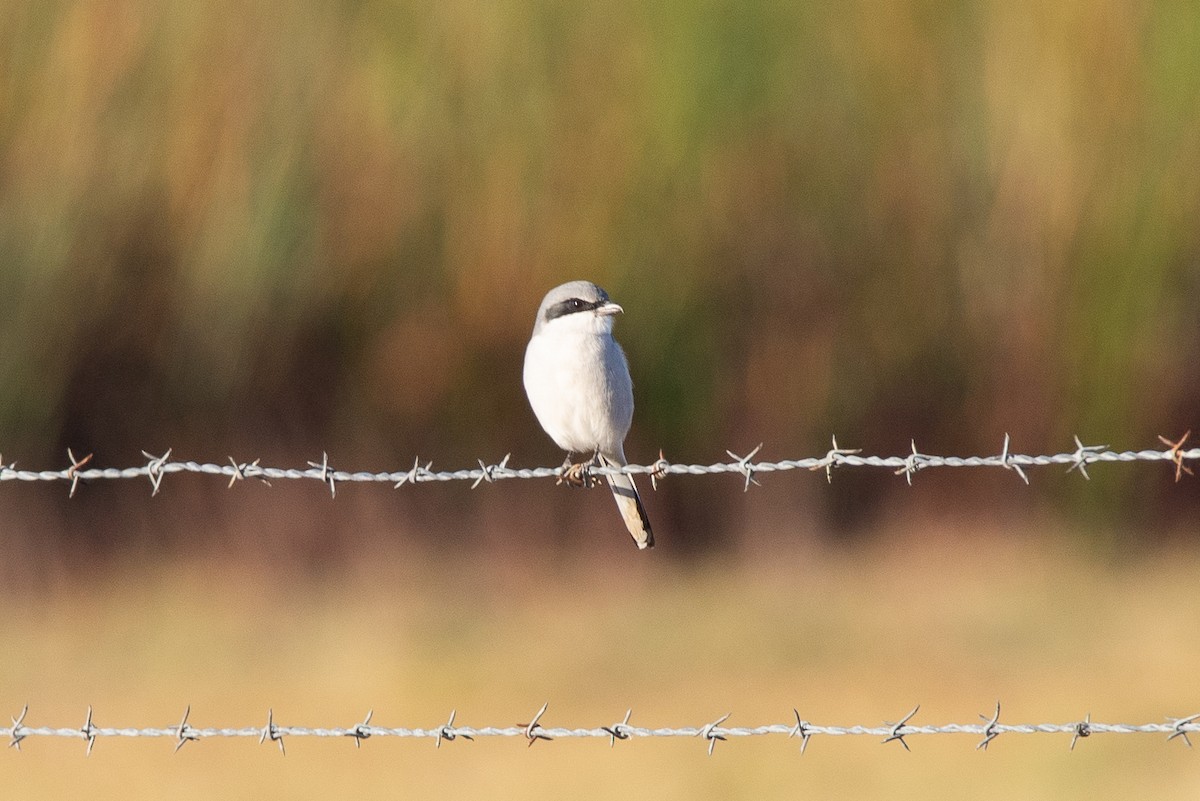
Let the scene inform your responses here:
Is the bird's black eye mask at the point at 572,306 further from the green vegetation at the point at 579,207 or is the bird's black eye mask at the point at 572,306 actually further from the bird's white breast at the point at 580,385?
the green vegetation at the point at 579,207

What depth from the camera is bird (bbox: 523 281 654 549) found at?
4.54 m

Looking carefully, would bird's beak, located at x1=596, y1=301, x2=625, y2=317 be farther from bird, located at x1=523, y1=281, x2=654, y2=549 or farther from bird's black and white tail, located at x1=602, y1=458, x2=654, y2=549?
bird's black and white tail, located at x1=602, y1=458, x2=654, y2=549

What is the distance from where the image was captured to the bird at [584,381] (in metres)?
4.54

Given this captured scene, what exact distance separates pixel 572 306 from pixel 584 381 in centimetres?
32

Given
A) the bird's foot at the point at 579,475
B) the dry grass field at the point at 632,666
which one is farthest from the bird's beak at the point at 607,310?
the dry grass field at the point at 632,666

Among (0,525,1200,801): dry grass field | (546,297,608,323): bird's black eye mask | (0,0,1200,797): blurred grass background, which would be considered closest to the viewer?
(546,297,608,323): bird's black eye mask

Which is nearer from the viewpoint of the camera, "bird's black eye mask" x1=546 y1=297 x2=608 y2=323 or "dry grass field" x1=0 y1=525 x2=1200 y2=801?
"bird's black eye mask" x1=546 y1=297 x2=608 y2=323

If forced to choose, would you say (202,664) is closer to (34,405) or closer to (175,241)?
(34,405)

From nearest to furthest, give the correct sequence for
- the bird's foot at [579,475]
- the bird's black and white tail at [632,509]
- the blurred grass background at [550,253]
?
the bird's foot at [579,475]
the bird's black and white tail at [632,509]
the blurred grass background at [550,253]

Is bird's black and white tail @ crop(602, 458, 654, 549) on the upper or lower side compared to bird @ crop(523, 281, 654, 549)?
lower

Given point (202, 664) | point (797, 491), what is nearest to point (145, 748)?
point (202, 664)

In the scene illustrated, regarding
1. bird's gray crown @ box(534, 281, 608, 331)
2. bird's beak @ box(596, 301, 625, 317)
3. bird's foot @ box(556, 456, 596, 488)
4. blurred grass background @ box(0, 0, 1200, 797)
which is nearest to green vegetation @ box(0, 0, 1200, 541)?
blurred grass background @ box(0, 0, 1200, 797)

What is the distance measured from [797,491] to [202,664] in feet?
15.0

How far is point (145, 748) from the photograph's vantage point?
7.52m
